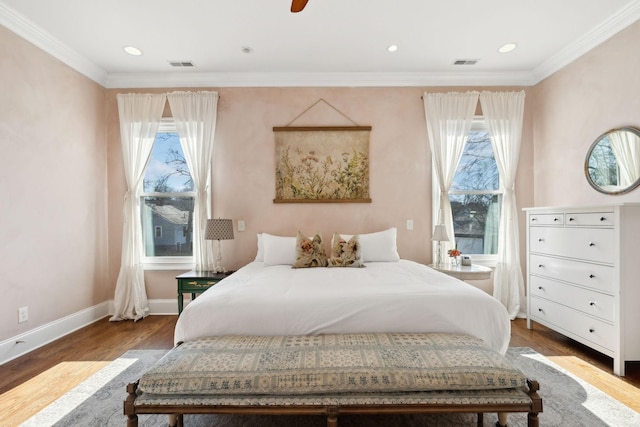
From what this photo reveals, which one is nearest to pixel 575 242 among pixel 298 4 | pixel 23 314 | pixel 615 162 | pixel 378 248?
pixel 615 162

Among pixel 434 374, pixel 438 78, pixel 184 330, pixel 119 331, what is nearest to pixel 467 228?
pixel 438 78

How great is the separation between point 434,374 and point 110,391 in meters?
2.20

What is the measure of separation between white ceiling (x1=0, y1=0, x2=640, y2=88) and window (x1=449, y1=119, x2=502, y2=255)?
855 mm

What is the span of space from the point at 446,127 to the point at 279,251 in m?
2.53

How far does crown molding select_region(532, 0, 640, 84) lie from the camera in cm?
264

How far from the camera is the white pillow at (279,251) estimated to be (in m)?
3.21

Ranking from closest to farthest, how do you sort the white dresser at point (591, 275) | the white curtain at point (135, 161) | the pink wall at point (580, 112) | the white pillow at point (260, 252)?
1. the white dresser at point (591, 275)
2. the pink wall at point (580, 112)
3. the white pillow at point (260, 252)
4. the white curtain at point (135, 161)

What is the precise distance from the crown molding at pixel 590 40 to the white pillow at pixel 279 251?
3.57 m

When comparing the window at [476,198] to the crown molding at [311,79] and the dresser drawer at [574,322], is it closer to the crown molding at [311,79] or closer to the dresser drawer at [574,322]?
the crown molding at [311,79]

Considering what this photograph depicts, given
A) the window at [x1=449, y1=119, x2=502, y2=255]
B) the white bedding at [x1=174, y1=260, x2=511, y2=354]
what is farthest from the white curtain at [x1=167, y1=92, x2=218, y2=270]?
the window at [x1=449, y1=119, x2=502, y2=255]

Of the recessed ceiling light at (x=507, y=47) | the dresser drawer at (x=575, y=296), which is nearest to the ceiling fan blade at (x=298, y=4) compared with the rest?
the recessed ceiling light at (x=507, y=47)

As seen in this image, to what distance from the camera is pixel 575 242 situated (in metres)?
2.67

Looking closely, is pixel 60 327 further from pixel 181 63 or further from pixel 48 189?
pixel 181 63

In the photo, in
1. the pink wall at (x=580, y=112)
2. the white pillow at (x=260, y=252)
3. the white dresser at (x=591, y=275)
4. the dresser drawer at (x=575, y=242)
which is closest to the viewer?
the white dresser at (x=591, y=275)
